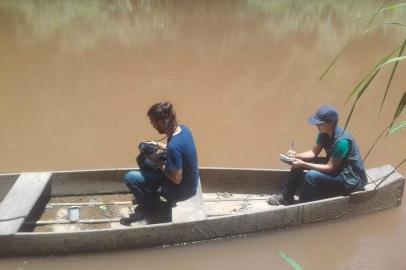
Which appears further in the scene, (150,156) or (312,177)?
(312,177)

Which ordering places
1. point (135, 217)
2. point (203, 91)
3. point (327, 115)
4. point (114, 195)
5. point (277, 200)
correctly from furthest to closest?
point (203, 91)
point (114, 195)
point (277, 200)
point (135, 217)
point (327, 115)

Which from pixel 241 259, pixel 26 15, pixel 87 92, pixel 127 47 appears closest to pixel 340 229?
pixel 241 259

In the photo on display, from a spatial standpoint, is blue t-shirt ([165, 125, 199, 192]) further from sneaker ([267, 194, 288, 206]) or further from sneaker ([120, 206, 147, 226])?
sneaker ([267, 194, 288, 206])

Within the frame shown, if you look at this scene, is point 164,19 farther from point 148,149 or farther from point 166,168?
point 166,168

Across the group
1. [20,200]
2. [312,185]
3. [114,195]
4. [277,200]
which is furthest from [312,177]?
[20,200]

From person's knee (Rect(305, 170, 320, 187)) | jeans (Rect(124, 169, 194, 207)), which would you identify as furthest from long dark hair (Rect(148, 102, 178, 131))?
person's knee (Rect(305, 170, 320, 187))

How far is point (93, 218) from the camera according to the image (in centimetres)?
559

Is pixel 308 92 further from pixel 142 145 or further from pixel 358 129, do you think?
pixel 142 145

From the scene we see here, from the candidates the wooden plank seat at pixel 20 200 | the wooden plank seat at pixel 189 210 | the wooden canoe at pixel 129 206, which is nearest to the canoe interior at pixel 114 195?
the wooden canoe at pixel 129 206

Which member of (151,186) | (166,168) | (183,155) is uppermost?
(183,155)

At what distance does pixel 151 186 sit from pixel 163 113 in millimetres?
1023

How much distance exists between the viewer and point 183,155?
16.2 feet

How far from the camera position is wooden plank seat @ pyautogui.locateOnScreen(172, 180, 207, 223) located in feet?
16.4

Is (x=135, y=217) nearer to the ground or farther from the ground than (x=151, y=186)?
nearer to the ground
